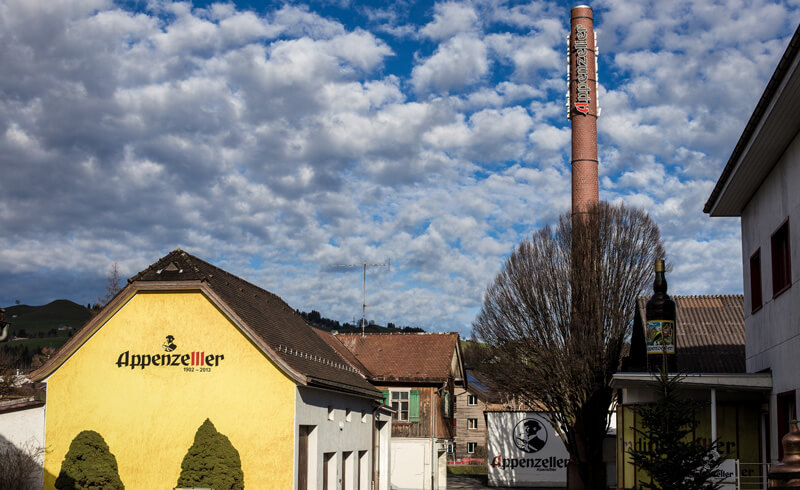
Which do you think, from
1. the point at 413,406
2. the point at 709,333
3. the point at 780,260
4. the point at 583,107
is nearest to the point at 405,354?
the point at 413,406

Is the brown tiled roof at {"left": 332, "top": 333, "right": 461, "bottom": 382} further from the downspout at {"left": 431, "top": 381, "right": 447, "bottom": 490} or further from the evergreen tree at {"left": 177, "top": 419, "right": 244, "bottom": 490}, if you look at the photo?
the evergreen tree at {"left": 177, "top": 419, "right": 244, "bottom": 490}

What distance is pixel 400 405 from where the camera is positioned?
41844 mm

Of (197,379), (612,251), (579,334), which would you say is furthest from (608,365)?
(197,379)

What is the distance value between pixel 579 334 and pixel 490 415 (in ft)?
56.9

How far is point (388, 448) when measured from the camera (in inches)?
1405

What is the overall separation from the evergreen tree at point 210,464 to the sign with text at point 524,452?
3033cm

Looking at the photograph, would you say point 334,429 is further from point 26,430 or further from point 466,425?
point 466,425

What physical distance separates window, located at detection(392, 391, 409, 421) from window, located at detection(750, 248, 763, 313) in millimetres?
25109

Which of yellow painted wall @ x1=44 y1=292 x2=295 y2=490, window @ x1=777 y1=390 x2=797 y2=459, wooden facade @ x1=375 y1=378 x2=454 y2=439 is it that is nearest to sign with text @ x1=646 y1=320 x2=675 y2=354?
window @ x1=777 y1=390 x2=797 y2=459

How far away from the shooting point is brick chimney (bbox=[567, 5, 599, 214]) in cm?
4094

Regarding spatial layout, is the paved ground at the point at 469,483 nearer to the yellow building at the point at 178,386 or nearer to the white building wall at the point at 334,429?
the white building wall at the point at 334,429

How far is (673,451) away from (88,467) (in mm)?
14413

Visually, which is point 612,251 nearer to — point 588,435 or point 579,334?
point 579,334

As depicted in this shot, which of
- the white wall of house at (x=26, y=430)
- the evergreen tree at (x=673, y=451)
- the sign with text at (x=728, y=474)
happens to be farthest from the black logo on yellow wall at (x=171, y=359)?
the sign with text at (x=728, y=474)
